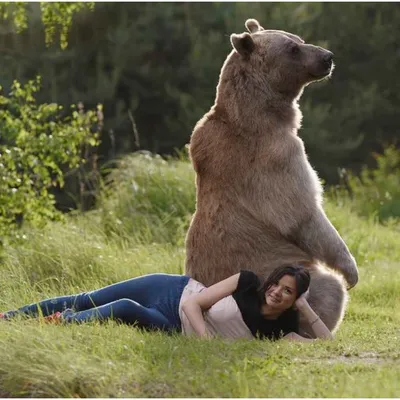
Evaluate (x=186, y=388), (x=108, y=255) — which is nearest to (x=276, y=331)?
(x=186, y=388)

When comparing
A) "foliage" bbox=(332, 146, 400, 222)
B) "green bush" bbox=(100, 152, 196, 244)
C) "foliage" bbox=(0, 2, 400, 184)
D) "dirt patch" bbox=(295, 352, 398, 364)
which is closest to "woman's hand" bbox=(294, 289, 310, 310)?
"dirt patch" bbox=(295, 352, 398, 364)

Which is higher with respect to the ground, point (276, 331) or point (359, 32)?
point (359, 32)

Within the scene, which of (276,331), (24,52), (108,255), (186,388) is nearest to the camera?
(186,388)

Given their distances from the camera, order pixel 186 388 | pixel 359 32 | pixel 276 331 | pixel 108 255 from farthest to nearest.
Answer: pixel 359 32 < pixel 108 255 < pixel 276 331 < pixel 186 388

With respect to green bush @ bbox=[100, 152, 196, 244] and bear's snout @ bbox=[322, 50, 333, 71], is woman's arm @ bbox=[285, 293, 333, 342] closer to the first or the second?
bear's snout @ bbox=[322, 50, 333, 71]

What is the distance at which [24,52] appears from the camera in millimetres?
19469

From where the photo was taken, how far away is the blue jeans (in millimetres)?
6023

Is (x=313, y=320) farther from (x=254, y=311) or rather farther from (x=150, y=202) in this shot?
(x=150, y=202)

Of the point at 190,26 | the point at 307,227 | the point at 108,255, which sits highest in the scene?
the point at 190,26

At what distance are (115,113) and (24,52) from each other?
2.18 metres

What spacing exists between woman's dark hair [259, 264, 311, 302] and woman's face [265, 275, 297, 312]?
23mm

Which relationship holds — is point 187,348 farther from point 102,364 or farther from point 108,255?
point 108,255

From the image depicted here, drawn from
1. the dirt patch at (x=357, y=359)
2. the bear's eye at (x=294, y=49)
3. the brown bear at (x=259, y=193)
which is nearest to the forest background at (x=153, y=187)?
the dirt patch at (x=357, y=359)

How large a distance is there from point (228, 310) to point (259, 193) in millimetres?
773
